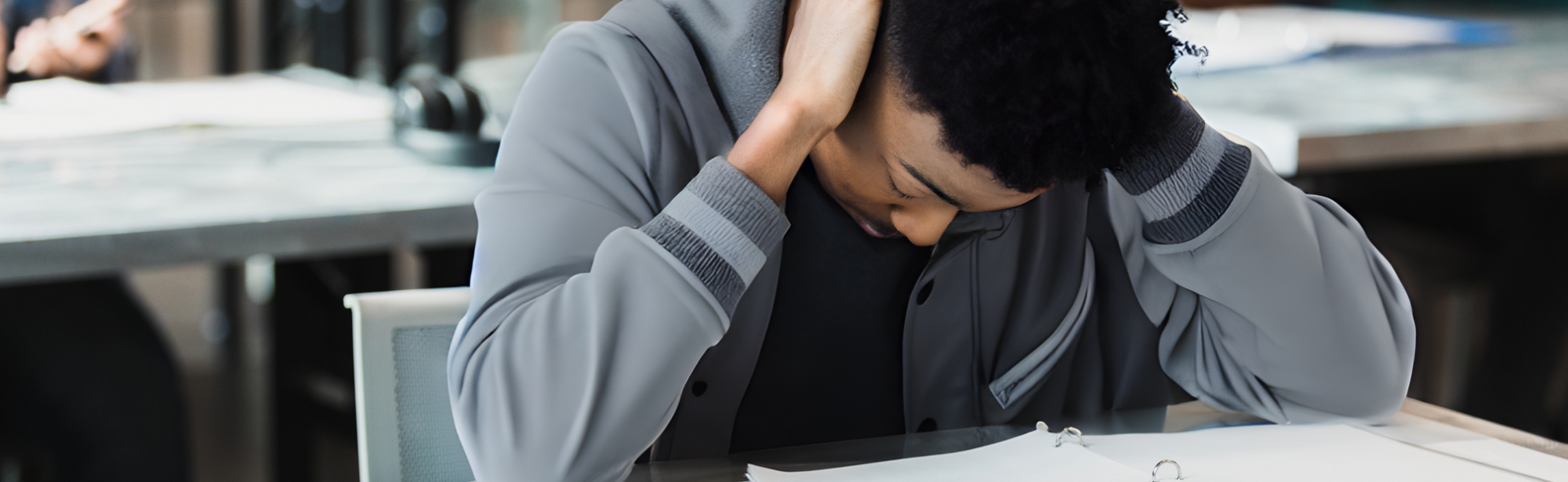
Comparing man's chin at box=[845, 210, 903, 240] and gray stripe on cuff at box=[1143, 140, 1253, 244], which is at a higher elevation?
gray stripe on cuff at box=[1143, 140, 1253, 244]

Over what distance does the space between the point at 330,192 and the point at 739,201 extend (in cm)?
89

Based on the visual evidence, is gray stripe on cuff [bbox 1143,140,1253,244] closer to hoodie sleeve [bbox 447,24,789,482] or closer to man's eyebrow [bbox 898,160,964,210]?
man's eyebrow [bbox 898,160,964,210]

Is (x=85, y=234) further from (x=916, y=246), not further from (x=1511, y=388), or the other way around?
(x=1511, y=388)

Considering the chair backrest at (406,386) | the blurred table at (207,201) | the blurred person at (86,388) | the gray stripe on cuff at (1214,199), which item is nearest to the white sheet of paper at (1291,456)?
the gray stripe on cuff at (1214,199)

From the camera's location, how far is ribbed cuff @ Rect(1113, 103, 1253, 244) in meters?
0.73

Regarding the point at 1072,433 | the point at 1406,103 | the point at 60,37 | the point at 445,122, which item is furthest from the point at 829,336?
the point at 60,37

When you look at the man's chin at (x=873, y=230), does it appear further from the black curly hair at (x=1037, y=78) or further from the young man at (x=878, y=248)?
the black curly hair at (x=1037, y=78)

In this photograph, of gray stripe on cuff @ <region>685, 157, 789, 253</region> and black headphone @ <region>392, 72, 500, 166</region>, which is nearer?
gray stripe on cuff @ <region>685, 157, 789, 253</region>

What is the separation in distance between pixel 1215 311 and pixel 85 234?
1072mm

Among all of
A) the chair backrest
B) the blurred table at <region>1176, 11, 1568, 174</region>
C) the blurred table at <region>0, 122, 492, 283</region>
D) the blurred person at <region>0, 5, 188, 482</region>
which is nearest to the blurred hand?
the blurred table at <region>0, 122, 492, 283</region>

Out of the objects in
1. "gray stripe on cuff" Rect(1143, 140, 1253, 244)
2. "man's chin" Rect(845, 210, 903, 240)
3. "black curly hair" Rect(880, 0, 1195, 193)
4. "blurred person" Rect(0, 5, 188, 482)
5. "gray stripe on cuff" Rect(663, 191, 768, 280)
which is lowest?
"blurred person" Rect(0, 5, 188, 482)

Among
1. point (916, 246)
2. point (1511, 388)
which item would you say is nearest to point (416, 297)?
point (916, 246)

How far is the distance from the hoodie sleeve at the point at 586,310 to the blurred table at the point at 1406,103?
1.24 metres

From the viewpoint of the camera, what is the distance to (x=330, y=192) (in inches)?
52.4
